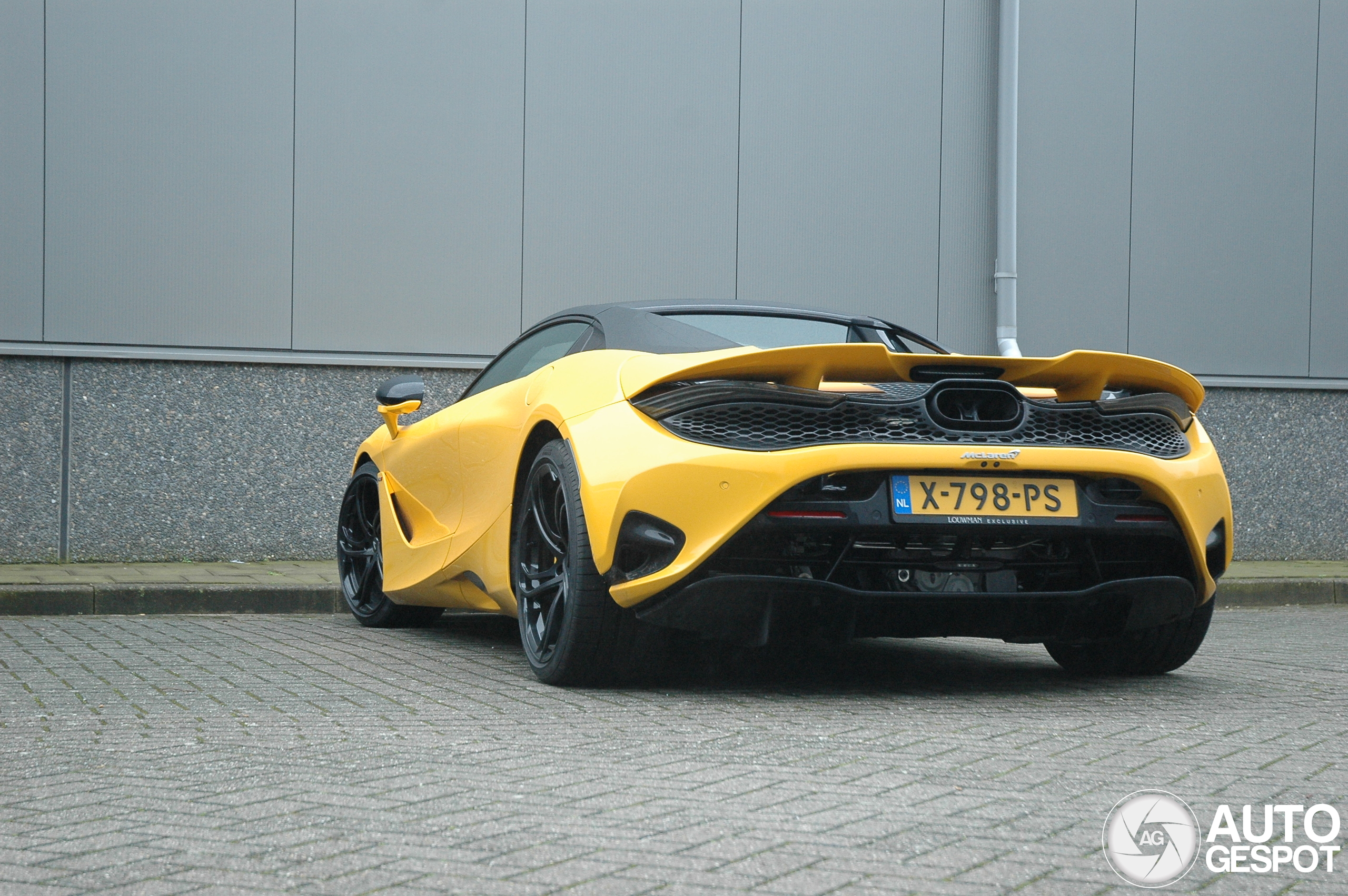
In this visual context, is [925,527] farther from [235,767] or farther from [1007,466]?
[235,767]

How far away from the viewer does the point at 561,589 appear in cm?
440

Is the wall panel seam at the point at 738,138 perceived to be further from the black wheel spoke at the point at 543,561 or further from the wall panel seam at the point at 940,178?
the black wheel spoke at the point at 543,561

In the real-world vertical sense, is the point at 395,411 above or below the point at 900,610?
above

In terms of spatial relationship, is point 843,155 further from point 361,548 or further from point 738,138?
point 361,548

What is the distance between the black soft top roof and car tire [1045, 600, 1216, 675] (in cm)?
124

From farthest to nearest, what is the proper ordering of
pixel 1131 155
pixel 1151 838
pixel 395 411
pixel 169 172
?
1. pixel 1131 155
2. pixel 169 172
3. pixel 395 411
4. pixel 1151 838

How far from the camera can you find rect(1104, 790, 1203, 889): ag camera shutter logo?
246 centimetres

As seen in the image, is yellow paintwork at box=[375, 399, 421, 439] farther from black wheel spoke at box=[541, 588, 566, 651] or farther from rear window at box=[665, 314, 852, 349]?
black wheel spoke at box=[541, 588, 566, 651]

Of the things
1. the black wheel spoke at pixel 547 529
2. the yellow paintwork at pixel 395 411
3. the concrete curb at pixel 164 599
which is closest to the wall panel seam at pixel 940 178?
the concrete curb at pixel 164 599

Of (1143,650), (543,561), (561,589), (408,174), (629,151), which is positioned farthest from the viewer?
(629,151)

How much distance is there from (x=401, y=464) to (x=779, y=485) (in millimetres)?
2654

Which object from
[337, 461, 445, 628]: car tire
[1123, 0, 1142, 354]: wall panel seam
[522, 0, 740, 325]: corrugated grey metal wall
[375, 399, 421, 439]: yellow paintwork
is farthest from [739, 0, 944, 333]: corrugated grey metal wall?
[375, 399, 421, 439]: yellow paintwork

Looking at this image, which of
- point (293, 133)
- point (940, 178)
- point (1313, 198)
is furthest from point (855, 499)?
point (1313, 198)

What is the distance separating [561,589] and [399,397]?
1.98 meters
